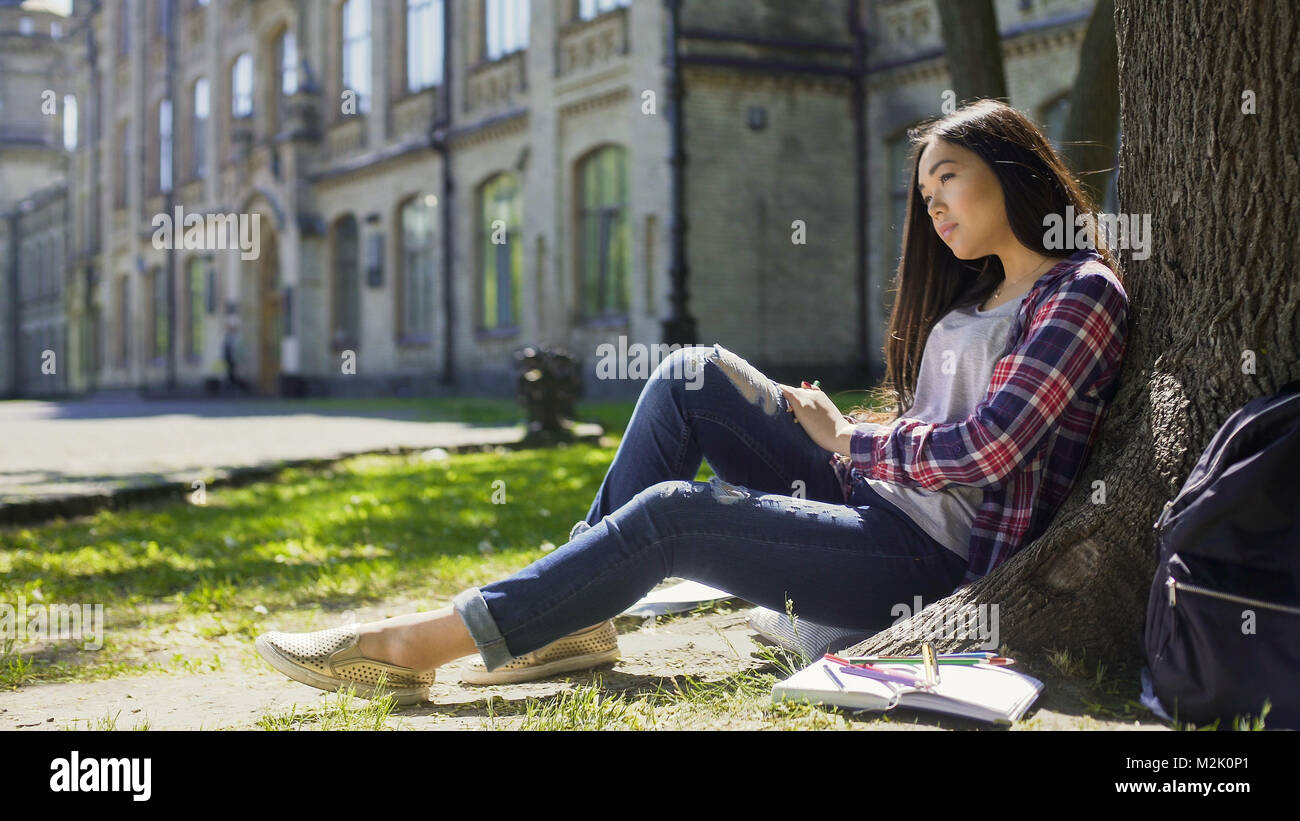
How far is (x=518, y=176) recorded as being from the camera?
67.7ft

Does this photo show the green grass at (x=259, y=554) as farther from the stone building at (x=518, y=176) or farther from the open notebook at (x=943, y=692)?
the stone building at (x=518, y=176)

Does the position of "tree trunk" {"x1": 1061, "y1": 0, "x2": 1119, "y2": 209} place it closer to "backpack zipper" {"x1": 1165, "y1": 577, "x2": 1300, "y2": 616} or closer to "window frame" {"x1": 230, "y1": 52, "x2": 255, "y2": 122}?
"backpack zipper" {"x1": 1165, "y1": 577, "x2": 1300, "y2": 616}

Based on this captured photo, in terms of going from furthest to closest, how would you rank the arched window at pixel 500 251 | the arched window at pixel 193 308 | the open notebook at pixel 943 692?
the arched window at pixel 193 308
the arched window at pixel 500 251
the open notebook at pixel 943 692

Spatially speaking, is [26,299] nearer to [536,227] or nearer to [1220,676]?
[536,227]

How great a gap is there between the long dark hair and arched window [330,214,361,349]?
23.7m

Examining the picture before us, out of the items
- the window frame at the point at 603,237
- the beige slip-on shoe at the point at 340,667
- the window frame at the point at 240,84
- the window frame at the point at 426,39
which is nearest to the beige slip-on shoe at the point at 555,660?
the beige slip-on shoe at the point at 340,667

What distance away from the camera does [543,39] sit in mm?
19516

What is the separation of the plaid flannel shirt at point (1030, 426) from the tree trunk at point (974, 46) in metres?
4.76

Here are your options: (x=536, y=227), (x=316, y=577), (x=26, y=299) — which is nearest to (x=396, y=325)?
(x=536, y=227)

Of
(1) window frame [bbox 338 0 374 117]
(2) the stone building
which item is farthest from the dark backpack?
(1) window frame [bbox 338 0 374 117]

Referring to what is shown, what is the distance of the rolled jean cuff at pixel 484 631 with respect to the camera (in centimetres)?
283

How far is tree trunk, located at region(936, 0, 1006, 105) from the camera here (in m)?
7.33

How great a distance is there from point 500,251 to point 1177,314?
63.7 feet
